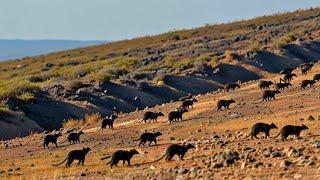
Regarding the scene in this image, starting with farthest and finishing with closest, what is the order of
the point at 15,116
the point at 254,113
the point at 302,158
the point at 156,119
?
the point at 15,116, the point at 156,119, the point at 254,113, the point at 302,158

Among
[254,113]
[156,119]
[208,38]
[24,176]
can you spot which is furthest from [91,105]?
[208,38]

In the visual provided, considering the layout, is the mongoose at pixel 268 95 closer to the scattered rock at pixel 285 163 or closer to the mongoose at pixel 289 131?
the mongoose at pixel 289 131

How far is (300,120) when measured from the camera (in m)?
27.0

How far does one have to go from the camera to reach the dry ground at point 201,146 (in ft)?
59.4

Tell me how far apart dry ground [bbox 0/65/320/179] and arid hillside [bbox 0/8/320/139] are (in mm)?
7582

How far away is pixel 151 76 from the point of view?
→ 63.1 m

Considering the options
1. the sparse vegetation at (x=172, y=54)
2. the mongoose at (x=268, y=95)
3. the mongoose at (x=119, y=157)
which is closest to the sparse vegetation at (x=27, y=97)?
the sparse vegetation at (x=172, y=54)

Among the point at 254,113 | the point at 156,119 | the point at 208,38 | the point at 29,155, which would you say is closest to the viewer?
the point at 29,155

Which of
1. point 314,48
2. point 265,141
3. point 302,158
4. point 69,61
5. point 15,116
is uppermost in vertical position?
point 69,61

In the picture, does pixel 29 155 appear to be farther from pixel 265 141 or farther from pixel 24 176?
pixel 265 141

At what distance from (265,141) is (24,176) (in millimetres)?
7366

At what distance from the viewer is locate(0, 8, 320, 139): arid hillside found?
47.2 metres

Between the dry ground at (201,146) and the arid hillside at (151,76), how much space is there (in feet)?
24.9

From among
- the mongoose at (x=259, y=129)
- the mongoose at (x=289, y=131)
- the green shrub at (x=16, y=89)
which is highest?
the green shrub at (x=16, y=89)
